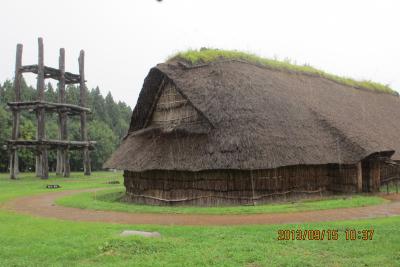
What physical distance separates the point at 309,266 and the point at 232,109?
1198cm

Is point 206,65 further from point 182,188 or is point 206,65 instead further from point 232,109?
point 182,188

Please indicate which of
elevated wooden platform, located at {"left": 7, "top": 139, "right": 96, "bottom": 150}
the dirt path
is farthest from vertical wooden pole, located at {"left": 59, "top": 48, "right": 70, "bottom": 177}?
the dirt path

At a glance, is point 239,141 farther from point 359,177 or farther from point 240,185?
point 359,177

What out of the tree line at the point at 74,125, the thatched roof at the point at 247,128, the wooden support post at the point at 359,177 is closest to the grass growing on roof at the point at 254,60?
the thatched roof at the point at 247,128

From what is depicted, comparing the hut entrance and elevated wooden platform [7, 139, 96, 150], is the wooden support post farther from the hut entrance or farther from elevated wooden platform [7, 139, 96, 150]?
elevated wooden platform [7, 139, 96, 150]

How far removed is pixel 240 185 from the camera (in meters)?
17.6

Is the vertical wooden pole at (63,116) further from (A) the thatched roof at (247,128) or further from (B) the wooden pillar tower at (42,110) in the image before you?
(A) the thatched roof at (247,128)

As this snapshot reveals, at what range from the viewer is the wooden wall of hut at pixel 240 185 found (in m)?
17.6

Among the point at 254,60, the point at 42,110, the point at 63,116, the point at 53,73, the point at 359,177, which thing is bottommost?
the point at 359,177

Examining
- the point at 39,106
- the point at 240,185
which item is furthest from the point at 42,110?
the point at 240,185

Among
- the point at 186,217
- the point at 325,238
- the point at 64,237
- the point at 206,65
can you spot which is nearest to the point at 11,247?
the point at 64,237

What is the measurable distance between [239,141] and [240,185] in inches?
75.0

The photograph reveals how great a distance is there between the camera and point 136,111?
78.7 ft
